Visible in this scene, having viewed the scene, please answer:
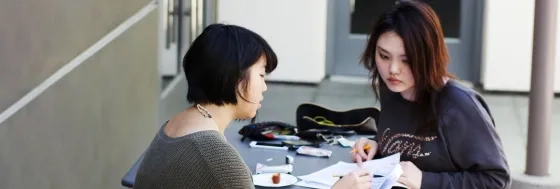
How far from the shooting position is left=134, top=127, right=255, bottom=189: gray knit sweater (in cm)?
208

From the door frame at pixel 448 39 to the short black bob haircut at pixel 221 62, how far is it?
20.0 feet

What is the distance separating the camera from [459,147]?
273cm

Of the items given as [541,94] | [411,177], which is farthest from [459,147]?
[541,94]

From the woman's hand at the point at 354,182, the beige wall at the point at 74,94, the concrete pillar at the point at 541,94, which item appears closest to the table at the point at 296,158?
Result: the woman's hand at the point at 354,182

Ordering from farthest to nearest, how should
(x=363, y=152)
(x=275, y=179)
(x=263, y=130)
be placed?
1. (x=263, y=130)
2. (x=363, y=152)
3. (x=275, y=179)

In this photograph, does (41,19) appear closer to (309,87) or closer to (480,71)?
(309,87)

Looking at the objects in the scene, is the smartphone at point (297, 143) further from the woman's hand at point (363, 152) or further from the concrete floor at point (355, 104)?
the concrete floor at point (355, 104)

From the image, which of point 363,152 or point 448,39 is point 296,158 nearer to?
point 363,152

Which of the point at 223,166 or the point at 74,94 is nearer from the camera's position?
the point at 223,166

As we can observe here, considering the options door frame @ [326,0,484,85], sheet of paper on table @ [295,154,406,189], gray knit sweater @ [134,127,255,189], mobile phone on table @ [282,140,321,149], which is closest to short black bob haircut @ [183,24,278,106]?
gray knit sweater @ [134,127,255,189]

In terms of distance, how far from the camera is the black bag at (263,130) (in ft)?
11.7

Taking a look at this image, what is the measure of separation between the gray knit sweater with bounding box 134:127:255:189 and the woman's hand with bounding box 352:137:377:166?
1.05 m

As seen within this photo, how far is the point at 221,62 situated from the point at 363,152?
1.12 m

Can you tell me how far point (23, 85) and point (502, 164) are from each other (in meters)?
1.68
